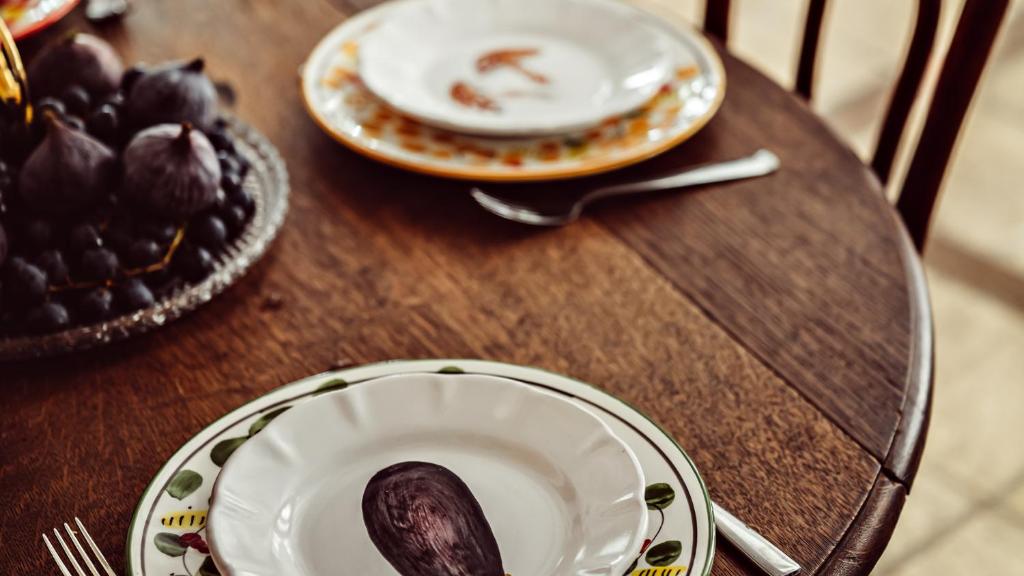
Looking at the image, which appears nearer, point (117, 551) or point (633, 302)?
point (117, 551)

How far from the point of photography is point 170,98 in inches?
30.2

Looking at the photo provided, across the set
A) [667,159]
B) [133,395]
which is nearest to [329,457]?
[133,395]

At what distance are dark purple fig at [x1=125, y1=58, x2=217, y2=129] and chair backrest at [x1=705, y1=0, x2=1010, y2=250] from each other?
70 cm

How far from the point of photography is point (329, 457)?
57cm

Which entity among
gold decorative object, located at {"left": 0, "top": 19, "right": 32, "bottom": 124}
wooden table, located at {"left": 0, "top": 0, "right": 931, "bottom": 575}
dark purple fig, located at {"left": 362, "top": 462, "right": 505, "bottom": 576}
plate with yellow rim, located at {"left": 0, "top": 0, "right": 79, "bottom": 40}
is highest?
gold decorative object, located at {"left": 0, "top": 19, "right": 32, "bottom": 124}

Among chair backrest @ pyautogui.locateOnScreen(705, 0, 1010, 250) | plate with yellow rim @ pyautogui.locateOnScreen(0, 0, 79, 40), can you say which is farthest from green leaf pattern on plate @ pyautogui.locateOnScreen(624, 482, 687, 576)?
plate with yellow rim @ pyautogui.locateOnScreen(0, 0, 79, 40)

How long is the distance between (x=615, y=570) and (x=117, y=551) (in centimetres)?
28

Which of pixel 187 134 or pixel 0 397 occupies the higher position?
pixel 187 134

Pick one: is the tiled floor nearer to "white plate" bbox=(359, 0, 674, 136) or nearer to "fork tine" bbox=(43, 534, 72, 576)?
"white plate" bbox=(359, 0, 674, 136)

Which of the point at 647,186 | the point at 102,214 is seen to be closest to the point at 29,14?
the point at 102,214

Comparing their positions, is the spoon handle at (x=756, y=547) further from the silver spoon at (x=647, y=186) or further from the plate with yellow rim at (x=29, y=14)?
the plate with yellow rim at (x=29, y=14)

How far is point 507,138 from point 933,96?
442 millimetres

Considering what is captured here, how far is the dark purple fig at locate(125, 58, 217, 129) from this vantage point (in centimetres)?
77

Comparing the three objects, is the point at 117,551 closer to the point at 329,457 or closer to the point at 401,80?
the point at 329,457
